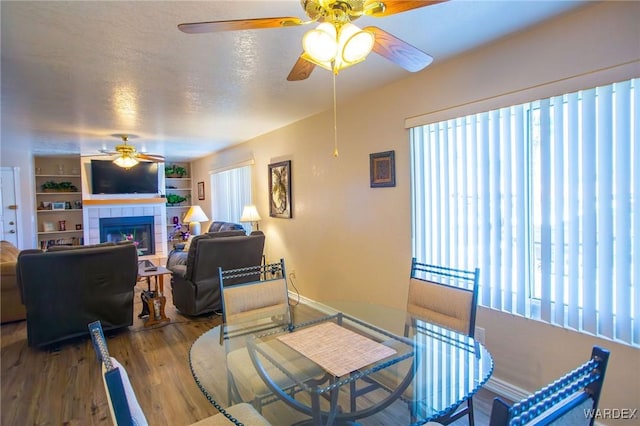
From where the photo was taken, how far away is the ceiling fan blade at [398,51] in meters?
1.46

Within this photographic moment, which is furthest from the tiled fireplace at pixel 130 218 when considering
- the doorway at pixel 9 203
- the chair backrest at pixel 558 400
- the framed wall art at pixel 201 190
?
the chair backrest at pixel 558 400

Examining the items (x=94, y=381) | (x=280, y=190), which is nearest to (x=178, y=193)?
(x=280, y=190)

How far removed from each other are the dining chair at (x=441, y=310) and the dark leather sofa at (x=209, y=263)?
2369 mm

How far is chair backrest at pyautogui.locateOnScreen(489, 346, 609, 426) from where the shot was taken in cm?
70

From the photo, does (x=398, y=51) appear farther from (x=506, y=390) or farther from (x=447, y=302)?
(x=506, y=390)

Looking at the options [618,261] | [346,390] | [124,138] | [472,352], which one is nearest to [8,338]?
[124,138]

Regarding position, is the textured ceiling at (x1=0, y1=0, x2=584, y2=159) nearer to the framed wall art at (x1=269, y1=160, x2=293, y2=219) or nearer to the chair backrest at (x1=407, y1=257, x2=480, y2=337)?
the framed wall art at (x1=269, y1=160, x2=293, y2=219)

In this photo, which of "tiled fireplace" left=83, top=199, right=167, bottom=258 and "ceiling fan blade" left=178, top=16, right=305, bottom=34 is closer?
"ceiling fan blade" left=178, top=16, right=305, bottom=34

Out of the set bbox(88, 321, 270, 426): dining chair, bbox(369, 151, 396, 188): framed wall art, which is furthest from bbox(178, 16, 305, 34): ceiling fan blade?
bbox(369, 151, 396, 188): framed wall art

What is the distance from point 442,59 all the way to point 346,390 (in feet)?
7.73

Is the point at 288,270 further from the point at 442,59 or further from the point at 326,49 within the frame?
the point at 326,49

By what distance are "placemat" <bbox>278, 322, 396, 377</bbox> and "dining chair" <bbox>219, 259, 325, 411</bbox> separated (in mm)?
59

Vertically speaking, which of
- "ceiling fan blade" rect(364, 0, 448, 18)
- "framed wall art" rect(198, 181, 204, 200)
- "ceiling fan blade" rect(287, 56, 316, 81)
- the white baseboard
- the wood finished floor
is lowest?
the wood finished floor

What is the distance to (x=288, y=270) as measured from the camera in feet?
15.9
